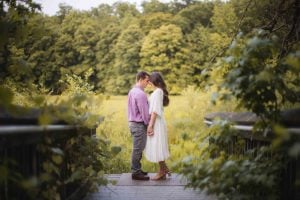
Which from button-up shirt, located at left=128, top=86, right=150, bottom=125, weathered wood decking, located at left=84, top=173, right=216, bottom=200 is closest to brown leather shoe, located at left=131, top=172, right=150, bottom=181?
weathered wood decking, located at left=84, top=173, right=216, bottom=200

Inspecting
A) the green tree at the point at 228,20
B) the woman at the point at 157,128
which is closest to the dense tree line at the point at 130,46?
the green tree at the point at 228,20

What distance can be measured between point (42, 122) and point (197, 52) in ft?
169

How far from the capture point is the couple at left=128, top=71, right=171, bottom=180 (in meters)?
8.00

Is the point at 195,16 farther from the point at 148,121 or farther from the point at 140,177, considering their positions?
the point at 140,177

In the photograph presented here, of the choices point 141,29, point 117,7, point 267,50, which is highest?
point 117,7

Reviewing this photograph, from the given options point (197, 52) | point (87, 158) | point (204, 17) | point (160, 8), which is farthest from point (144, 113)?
point (160, 8)

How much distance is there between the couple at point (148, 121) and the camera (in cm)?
800

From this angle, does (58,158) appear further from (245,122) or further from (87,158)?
(87,158)

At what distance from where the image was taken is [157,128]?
8.17 metres

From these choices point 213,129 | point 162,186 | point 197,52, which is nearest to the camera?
point 213,129

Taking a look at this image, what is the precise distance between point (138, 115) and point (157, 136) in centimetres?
52

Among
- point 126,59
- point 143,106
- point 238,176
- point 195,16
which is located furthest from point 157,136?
point 126,59

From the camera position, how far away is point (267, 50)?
3162mm

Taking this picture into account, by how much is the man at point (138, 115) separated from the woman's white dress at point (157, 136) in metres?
0.12
